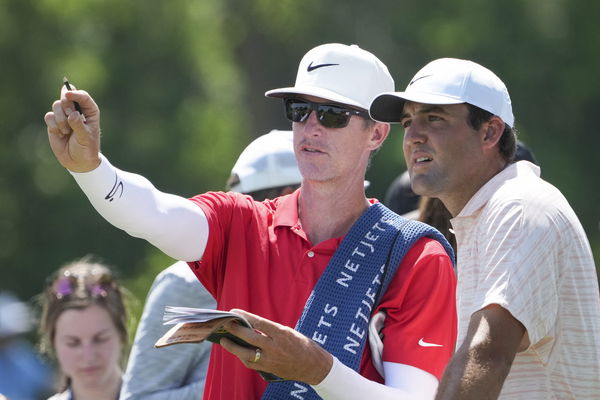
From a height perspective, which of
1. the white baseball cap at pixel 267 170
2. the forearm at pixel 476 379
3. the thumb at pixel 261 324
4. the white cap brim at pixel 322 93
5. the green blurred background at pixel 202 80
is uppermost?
the green blurred background at pixel 202 80

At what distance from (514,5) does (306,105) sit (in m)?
18.3

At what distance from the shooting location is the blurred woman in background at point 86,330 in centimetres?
551

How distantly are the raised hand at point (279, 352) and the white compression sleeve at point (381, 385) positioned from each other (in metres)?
0.04

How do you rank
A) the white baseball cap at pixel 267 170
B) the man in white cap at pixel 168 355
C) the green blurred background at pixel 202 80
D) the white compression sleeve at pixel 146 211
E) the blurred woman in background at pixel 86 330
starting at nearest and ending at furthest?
the white compression sleeve at pixel 146 211 → the man in white cap at pixel 168 355 → the white baseball cap at pixel 267 170 → the blurred woman in background at pixel 86 330 → the green blurred background at pixel 202 80

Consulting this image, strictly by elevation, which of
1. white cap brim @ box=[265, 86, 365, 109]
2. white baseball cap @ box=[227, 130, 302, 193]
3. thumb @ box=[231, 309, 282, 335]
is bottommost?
thumb @ box=[231, 309, 282, 335]

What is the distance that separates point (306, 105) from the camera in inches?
175

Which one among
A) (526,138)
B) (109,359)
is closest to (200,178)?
(526,138)

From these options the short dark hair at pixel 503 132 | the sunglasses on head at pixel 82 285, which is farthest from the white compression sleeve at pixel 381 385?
the sunglasses on head at pixel 82 285

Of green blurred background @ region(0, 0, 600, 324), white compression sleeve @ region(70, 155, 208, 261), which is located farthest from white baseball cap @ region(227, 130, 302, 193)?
green blurred background @ region(0, 0, 600, 324)

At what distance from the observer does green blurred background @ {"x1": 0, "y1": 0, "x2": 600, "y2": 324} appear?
18.3m

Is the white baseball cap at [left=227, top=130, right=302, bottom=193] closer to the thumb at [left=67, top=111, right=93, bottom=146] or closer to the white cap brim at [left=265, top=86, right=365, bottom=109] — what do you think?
the white cap brim at [left=265, top=86, right=365, bottom=109]

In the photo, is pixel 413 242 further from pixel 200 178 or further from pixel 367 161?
pixel 200 178

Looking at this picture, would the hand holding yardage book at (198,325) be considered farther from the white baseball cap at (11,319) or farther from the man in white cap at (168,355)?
the white baseball cap at (11,319)

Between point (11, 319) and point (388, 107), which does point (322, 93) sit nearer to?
point (388, 107)
